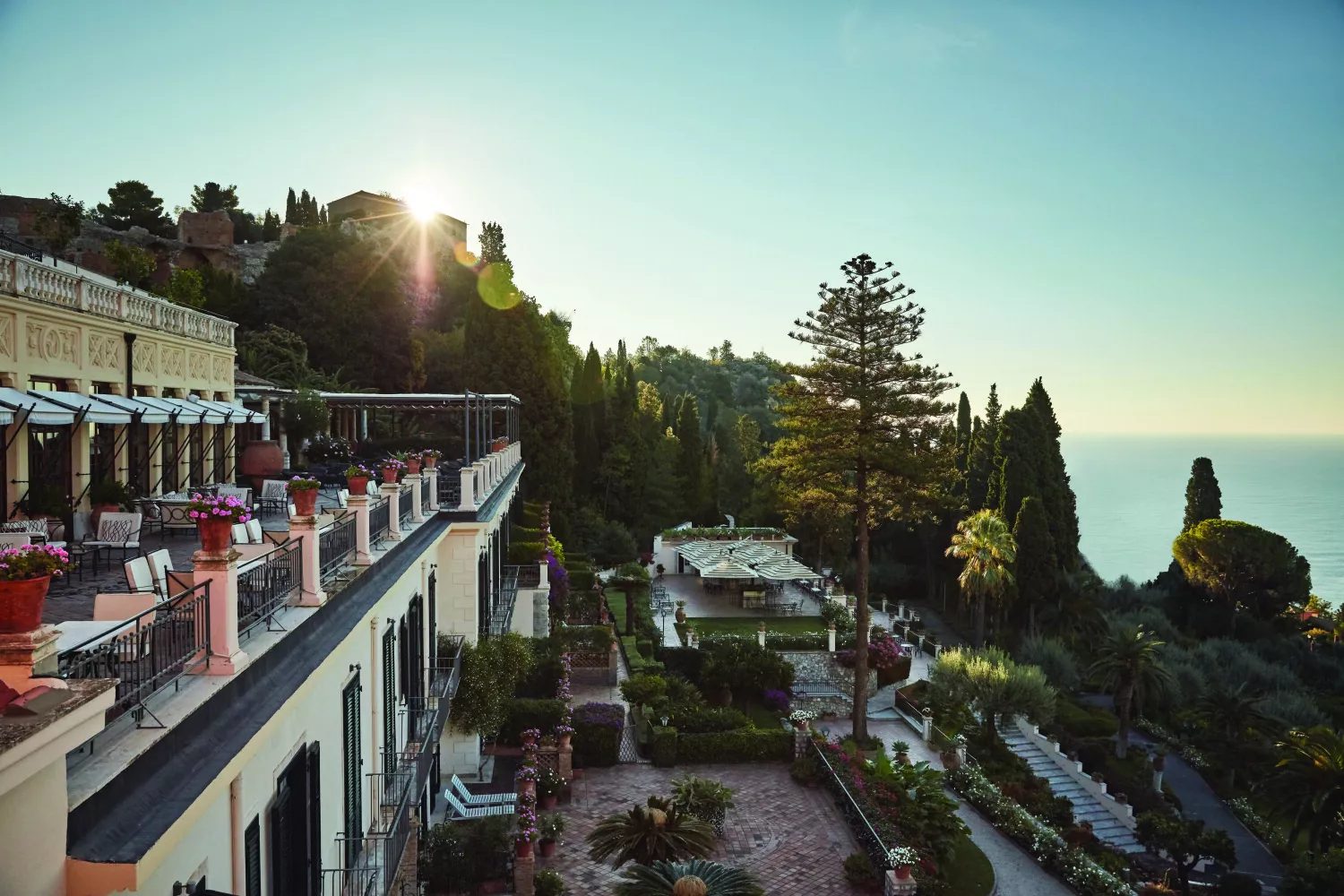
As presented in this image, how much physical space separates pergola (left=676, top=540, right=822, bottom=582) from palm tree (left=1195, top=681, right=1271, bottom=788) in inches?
559

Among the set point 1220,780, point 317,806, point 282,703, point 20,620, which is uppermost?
point 20,620

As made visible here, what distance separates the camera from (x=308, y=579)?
6.80m

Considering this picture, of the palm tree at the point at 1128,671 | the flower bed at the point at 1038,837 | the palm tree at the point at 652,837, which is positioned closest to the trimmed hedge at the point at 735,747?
the flower bed at the point at 1038,837

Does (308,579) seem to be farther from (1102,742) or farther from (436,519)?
(1102,742)

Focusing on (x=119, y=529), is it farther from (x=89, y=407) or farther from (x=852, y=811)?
(x=852, y=811)

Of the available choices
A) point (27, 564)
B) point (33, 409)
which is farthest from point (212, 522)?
point (33, 409)

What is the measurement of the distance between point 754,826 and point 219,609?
553 inches

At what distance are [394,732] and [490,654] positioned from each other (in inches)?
206

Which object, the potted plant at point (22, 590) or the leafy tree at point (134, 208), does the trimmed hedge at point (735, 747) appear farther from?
the leafy tree at point (134, 208)

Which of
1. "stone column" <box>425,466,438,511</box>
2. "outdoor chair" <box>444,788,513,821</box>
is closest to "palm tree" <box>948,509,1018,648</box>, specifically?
"outdoor chair" <box>444,788,513,821</box>

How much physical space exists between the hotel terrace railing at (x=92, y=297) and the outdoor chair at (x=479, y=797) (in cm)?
956

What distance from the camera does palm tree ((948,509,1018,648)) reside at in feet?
109

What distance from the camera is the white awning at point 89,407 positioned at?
1037cm

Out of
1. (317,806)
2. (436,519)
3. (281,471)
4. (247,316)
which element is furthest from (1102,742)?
(247,316)
